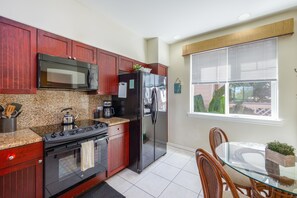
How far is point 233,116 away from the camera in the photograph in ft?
8.70

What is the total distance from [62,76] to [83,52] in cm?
52

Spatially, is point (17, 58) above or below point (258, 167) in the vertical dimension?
above

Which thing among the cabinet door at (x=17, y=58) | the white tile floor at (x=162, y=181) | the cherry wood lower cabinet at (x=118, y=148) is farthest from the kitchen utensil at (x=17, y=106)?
the white tile floor at (x=162, y=181)

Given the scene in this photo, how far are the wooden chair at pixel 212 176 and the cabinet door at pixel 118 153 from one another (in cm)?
150

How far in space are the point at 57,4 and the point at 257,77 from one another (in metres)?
3.38

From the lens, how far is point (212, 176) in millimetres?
991

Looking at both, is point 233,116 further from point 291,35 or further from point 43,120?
point 43,120

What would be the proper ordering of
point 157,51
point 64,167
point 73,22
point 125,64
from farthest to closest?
point 157,51
point 125,64
point 73,22
point 64,167

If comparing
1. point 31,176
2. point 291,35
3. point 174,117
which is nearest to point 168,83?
point 174,117

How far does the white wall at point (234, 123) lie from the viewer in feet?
7.00

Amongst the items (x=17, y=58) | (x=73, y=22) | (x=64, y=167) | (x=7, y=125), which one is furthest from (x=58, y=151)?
(x=73, y=22)

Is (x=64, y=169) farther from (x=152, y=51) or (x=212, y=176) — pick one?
(x=152, y=51)

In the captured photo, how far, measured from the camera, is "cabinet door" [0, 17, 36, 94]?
4.61 ft

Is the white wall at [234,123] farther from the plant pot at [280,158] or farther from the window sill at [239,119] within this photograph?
the plant pot at [280,158]
